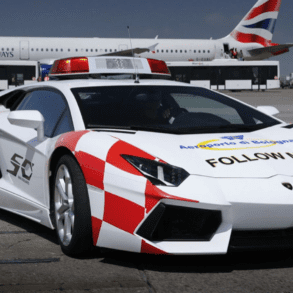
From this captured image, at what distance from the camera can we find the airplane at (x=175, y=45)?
158 ft

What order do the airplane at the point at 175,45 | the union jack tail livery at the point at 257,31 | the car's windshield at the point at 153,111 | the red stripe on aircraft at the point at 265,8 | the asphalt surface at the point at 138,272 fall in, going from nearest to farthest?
1. the asphalt surface at the point at 138,272
2. the car's windshield at the point at 153,111
3. the airplane at the point at 175,45
4. the red stripe on aircraft at the point at 265,8
5. the union jack tail livery at the point at 257,31

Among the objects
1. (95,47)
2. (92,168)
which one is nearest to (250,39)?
(95,47)

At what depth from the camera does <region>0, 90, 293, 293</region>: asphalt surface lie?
10.0 ft

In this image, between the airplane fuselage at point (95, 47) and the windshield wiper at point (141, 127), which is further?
the airplane fuselage at point (95, 47)

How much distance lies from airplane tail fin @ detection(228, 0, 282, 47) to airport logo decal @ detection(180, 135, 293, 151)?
55541mm

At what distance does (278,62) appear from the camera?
44.8 metres

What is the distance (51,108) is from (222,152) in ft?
5.33

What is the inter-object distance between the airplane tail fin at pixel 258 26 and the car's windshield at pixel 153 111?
179 ft

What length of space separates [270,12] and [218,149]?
186 ft

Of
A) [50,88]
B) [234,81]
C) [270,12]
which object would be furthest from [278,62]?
[50,88]

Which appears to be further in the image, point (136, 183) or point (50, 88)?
point (50, 88)

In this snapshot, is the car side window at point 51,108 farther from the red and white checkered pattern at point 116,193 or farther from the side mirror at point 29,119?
the red and white checkered pattern at point 116,193

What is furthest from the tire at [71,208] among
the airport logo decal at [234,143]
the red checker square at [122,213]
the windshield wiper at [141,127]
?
the airport logo decal at [234,143]

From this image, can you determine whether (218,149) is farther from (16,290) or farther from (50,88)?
(50,88)
